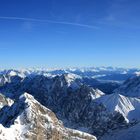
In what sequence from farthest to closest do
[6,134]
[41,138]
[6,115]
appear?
[6,115]
[41,138]
[6,134]

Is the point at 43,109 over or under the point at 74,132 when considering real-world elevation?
over

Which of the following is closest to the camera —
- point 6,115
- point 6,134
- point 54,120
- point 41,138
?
point 6,134

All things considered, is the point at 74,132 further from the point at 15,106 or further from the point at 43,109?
the point at 15,106

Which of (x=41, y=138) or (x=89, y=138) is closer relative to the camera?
(x=41, y=138)

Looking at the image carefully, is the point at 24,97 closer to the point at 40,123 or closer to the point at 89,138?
the point at 40,123

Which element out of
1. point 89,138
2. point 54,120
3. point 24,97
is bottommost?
point 89,138

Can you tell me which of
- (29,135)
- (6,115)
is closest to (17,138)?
(29,135)

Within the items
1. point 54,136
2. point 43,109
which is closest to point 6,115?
point 43,109
